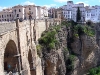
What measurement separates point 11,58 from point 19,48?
1.48 m

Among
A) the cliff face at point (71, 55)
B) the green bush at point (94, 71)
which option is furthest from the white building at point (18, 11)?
the green bush at point (94, 71)

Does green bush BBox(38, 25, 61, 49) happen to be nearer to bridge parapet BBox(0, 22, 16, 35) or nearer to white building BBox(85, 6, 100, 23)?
bridge parapet BBox(0, 22, 16, 35)

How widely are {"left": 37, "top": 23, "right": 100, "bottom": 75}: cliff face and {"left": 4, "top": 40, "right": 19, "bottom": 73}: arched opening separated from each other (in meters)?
10.8

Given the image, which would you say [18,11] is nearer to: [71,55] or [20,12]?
[20,12]

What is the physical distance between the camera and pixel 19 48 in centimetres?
2225

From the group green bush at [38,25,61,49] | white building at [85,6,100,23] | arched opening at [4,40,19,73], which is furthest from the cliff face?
white building at [85,6,100,23]

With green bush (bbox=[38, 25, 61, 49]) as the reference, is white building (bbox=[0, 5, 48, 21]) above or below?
above

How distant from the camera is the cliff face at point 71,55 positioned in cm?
3291

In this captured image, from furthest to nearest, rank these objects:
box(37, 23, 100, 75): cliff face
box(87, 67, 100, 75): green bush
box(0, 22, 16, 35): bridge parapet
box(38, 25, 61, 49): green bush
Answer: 1. box(87, 67, 100, 75): green bush
2. box(37, 23, 100, 75): cliff face
3. box(38, 25, 61, 49): green bush
4. box(0, 22, 16, 35): bridge parapet

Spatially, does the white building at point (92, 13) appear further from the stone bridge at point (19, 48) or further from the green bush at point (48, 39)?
the stone bridge at point (19, 48)

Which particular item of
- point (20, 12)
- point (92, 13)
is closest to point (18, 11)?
point (20, 12)

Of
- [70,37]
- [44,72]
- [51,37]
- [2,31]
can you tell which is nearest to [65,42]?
[70,37]

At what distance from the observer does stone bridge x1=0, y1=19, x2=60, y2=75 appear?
18831 mm

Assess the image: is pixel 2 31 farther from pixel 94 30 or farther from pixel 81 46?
pixel 94 30
